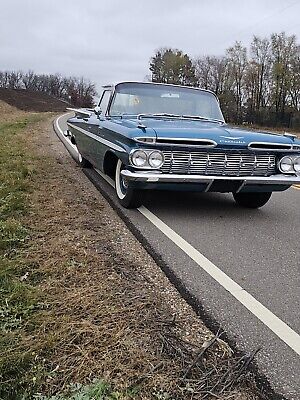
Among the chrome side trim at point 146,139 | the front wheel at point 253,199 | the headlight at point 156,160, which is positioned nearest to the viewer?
the chrome side trim at point 146,139

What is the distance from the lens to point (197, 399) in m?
2.01

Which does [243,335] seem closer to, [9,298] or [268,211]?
[9,298]

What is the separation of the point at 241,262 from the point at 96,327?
67.0 inches

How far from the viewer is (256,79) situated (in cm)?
6028

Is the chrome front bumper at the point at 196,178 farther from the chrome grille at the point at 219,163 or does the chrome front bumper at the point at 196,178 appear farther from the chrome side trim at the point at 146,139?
the chrome side trim at the point at 146,139

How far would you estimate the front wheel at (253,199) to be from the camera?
18.7ft

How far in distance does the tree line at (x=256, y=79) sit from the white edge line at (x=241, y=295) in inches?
1968

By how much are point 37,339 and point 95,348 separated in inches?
13.0

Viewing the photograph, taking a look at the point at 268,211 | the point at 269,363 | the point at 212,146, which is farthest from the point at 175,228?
the point at 269,363

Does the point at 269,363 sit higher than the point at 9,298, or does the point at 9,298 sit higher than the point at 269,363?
the point at 9,298

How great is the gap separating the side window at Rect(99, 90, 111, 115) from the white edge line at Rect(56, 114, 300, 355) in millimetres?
2705

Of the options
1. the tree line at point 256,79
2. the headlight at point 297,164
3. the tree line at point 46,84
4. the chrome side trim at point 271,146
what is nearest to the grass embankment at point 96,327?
the chrome side trim at point 271,146

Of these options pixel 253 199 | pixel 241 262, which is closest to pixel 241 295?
pixel 241 262

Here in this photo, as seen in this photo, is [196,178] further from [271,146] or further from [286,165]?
[286,165]
